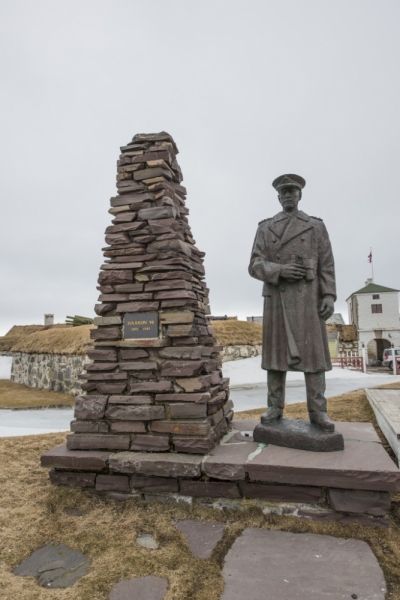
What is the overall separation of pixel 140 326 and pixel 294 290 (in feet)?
5.65

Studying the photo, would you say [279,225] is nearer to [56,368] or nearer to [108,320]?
[108,320]

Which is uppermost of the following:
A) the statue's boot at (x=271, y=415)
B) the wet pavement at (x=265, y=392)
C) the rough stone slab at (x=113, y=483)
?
the statue's boot at (x=271, y=415)

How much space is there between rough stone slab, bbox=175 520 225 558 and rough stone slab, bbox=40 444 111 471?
101cm

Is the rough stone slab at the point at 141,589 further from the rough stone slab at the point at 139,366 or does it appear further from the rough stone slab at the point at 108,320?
the rough stone slab at the point at 108,320

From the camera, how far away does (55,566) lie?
2666 mm

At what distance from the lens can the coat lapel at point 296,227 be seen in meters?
4.06

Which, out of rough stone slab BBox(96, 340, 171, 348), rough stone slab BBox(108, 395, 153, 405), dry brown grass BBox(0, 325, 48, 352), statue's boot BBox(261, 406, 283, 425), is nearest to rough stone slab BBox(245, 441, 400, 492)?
statue's boot BBox(261, 406, 283, 425)

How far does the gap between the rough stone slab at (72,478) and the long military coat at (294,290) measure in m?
2.16

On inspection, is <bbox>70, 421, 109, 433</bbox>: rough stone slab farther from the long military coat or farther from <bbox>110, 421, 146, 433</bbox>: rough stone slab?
the long military coat

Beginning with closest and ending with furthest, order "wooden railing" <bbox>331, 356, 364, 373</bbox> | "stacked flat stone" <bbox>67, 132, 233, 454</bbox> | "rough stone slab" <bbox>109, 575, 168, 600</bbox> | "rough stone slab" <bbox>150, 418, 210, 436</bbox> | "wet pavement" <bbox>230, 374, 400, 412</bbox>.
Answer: "rough stone slab" <bbox>109, 575, 168, 600</bbox> < "rough stone slab" <bbox>150, 418, 210, 436</bbox> < "stacked flat stone" <bbox>67, 132, 233, 454</bbox> < "wet pavement" <bbox>230, 374, 400, 412</bbox> < "wooden railing" <bbox>331, 356, 364, 373</bbox>

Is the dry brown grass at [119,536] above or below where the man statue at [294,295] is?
below

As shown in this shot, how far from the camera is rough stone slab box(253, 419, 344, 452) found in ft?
12.2

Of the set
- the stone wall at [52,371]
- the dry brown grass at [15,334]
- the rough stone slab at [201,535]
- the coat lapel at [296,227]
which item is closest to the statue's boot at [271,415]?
the rough stone slab at [201,535]

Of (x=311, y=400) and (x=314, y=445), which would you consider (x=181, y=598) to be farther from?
(x=311, y=400)
